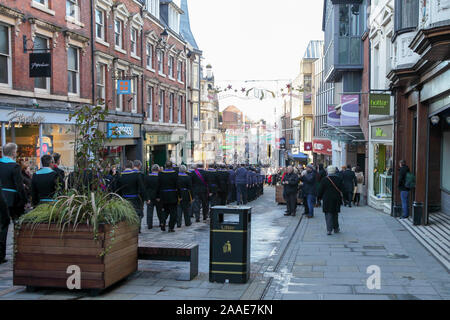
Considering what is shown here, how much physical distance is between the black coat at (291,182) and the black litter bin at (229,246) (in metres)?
9.16

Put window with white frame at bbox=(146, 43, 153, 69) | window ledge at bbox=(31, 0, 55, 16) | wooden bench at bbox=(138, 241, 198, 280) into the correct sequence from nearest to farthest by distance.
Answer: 1. wooden bench at bbox=(138, 241, 198, 280)
2. window ledge at bbox=(31, 0, 55, 16)
3. window with white frame at bbox=(146, 43, 153, 69)

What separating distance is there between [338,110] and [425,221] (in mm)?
17735

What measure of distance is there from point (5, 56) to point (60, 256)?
1186 centimetres

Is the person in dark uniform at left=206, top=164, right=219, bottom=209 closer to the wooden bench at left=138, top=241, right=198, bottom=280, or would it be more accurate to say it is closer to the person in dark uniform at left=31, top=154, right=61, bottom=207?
the person in dark uniform at left=31, top=154, right=61, bottom=207

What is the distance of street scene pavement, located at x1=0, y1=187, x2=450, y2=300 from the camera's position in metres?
6.50

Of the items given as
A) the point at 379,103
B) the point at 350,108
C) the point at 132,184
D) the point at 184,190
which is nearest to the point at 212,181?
the point at 184,190

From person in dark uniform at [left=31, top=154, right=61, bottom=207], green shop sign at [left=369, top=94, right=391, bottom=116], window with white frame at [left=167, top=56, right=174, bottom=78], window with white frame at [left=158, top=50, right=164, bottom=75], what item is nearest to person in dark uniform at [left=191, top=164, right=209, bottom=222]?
green shop sign at [left=369, top=94, right=391, bottom=116]

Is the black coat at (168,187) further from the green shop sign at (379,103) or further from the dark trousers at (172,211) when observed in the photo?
the green shop sign at (379,103)

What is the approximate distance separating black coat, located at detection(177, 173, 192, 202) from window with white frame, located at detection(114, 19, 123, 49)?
1432 centimetres

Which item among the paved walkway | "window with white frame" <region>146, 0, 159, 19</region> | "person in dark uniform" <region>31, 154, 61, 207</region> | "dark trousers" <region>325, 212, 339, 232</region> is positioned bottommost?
the paved walkway

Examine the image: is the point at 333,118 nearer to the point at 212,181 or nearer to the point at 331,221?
the point at 212,181

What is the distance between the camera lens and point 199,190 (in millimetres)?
15102

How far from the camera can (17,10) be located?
53.3ft

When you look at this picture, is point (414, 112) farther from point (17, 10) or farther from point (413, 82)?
point (17, 10)
